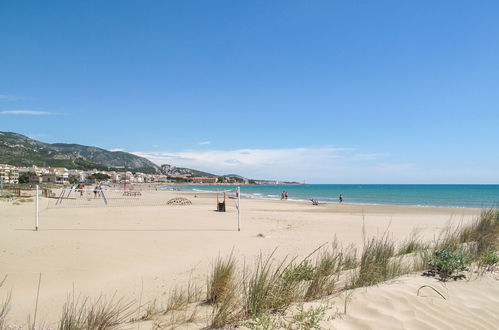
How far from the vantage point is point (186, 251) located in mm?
8461

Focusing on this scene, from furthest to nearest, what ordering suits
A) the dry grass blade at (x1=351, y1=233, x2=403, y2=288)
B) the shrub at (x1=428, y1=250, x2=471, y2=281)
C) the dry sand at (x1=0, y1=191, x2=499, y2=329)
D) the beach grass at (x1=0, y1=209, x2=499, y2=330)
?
the shrub at (x1=428, y1=250, x2=471, y2=281) < the dry grass blade at (x1=351, y1=233, x2=403, y2=288) < the dry sand at (x1=0, y1=191, x2=499, y2=329) < the beach grass at (x1=0, y1=209, x2=499, y2=330)

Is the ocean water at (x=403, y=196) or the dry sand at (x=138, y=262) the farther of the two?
the ocean water at (x=403, y=196)

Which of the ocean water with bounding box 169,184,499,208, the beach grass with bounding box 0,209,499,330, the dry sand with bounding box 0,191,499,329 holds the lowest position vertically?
the ocean water with bounding box 169,184,499,208

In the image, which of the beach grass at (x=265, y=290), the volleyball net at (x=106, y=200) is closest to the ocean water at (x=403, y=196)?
the beach grass at (x=265, y=290)

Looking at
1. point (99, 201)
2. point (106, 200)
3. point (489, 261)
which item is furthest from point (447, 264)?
point (99, 201)

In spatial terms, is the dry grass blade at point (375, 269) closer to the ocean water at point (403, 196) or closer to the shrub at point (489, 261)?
the shrub at point (489, 261)

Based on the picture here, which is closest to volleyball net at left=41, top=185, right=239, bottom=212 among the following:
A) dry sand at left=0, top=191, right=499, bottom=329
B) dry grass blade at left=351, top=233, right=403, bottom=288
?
dry sand at left=0, top=191, right=499, bottom=329

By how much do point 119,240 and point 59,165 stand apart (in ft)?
525

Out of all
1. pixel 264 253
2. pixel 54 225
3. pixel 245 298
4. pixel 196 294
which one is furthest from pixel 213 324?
pixel 54 225

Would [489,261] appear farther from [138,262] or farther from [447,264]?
[138,262]

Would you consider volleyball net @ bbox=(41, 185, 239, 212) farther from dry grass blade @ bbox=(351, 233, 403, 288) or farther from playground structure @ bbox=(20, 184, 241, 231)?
dry grass blade @ bbox=(351, 233, 403, 288)

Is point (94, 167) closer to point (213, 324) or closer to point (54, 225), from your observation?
point (54, 225)

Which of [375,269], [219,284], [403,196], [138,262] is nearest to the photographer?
[219,284]

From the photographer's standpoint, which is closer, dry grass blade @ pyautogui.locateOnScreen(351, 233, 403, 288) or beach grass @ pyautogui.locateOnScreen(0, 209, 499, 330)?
beach grass @ pyautogui.locateOnScreen(0, 209, 499, 330)
